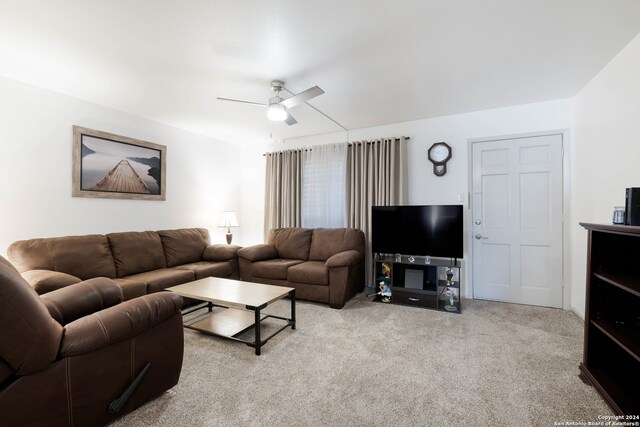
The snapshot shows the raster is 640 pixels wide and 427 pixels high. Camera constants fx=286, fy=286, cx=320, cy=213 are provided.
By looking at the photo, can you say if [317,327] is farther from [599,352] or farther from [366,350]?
[599,352]

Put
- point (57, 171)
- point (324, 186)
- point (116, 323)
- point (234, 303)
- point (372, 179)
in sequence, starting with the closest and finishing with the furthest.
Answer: point (116, 323)
point (234, 303)
point (57, 171)
point (372, 179)
point (324, 186)

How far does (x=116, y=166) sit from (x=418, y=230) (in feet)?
13.3

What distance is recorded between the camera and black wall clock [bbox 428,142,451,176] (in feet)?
13.0

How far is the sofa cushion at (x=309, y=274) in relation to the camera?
143 inches

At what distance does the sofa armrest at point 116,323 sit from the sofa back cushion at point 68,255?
1978 mm

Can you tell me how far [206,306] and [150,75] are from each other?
8.50ft

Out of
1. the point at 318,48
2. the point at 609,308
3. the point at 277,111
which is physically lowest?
the point at 609,308

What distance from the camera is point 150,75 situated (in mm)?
2822

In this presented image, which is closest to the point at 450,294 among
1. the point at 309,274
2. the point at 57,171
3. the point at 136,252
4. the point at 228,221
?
the point at 309,274

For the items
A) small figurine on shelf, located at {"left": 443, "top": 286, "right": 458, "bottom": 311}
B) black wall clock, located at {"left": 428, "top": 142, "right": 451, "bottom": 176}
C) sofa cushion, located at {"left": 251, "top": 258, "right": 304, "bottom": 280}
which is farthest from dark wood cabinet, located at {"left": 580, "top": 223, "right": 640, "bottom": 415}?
sofa cushion, located at {"left": 251, "top": 258, "right": 304, "bottom": 280}

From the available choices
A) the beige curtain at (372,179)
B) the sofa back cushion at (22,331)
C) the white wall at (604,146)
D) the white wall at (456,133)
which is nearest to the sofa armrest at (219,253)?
the beige curtain at (372,179)

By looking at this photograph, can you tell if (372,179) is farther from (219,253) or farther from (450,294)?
(219,253)

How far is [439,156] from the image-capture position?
13.2 ft

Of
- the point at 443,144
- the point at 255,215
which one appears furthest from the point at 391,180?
the point at 255,215
